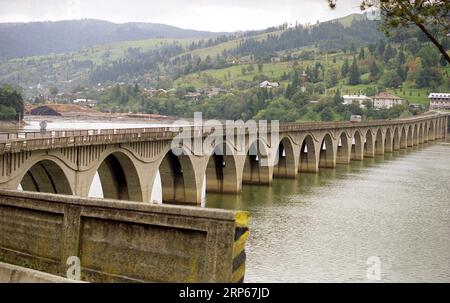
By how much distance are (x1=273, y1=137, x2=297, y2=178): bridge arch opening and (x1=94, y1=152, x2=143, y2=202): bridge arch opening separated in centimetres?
2713

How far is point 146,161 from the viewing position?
38.0 meters

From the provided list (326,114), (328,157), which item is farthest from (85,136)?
(326,114)

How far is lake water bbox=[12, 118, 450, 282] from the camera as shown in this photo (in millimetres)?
27656

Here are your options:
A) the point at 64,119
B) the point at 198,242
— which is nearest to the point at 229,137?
the point at 198,242

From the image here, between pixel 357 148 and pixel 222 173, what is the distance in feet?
133

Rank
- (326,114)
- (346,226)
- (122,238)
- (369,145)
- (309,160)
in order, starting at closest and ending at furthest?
(122,238) → (346,226) → (309,160) → (369,145) → (326,114)

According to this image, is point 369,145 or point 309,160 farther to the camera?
point 369,145

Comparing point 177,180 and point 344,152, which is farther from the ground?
point 177,180

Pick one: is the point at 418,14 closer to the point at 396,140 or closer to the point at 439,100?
the point at 396,140

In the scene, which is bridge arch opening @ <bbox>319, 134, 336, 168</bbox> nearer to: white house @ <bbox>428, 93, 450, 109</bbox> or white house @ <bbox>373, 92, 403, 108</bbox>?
white house @ <bbox>373, 92, 403, 108</bbox>

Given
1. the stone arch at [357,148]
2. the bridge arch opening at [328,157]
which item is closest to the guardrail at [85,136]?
the bridge arch opening at [328,157]

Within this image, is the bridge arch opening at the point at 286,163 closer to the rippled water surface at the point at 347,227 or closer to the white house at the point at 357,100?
the rippled water surface at the point at 347,227
